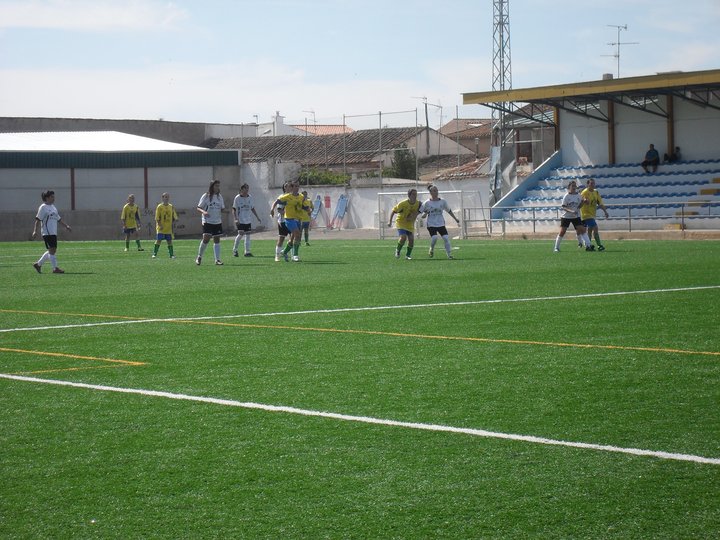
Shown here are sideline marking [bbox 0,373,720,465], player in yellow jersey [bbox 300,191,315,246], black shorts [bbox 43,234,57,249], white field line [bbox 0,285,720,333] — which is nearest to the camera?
sideline marking [bbox 0,373,720,465]

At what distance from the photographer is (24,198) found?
60281mm

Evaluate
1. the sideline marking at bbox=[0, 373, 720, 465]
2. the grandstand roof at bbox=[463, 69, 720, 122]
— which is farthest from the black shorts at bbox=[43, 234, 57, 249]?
the grandstand roof at bbox=[463, 69, 720, 122]

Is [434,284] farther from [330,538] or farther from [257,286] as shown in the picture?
[330,538]

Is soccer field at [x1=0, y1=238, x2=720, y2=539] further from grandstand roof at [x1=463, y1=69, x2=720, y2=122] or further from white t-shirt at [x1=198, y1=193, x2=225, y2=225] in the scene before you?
grandstand roof at [x1=463, y1=69, x2=720, y2=122]

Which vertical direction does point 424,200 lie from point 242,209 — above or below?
above

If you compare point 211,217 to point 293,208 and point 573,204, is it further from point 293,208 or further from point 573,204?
point 573,204

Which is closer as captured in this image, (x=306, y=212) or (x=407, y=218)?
(x=407, y=218)

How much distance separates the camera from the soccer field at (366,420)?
4.98m

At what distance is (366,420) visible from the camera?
6.88m

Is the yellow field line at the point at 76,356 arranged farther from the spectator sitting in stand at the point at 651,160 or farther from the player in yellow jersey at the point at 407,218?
the spectator sitting in stand at the point at 651,160

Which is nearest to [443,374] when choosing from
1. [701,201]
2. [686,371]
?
[686,371]

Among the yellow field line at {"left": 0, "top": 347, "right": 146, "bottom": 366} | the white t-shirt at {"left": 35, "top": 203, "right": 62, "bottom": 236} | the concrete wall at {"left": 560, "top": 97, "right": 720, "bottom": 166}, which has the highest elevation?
the concrete wall at {"left": 560, "top": 97, "right": 720, "bottom": 166}

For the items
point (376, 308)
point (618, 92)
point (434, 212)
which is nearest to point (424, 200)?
point (618, 92)

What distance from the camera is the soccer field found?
498cm
